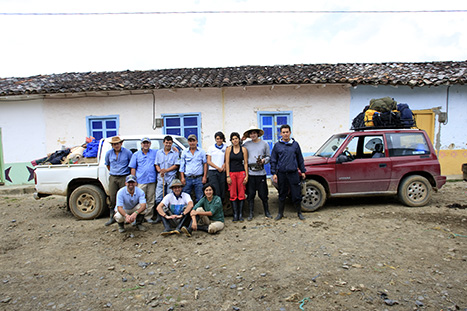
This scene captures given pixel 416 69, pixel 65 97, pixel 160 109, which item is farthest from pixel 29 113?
pixel 416 69

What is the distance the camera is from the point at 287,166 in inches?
209

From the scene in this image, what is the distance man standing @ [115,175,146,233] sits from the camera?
4.90 metres

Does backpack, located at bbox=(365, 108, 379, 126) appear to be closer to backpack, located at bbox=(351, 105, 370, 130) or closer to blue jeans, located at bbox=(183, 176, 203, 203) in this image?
backpack, located at bbox=(351, 105, 370, 130)

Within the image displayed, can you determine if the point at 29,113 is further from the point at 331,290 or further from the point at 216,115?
the point at 331,290

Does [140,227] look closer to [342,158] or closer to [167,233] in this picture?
[167,233]

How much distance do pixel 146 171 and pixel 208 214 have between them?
157 centimetres

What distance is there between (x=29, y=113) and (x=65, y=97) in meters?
1.48

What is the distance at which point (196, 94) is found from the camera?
10148 mm

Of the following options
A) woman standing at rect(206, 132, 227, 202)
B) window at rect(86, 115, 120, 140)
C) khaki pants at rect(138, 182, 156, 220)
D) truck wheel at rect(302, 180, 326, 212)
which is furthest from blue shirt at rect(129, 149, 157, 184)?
window at rect(86, 115, 120, 140)

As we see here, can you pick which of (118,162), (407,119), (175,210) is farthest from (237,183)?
(407,119)

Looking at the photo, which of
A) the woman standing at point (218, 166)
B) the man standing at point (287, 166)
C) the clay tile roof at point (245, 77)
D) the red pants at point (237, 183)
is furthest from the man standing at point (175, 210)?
the clay tile roof at point (245, 77)

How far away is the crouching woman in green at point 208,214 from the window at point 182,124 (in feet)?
18.3

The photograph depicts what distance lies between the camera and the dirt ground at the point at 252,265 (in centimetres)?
289

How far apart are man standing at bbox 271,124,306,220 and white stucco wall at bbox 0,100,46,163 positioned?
30.2ft
